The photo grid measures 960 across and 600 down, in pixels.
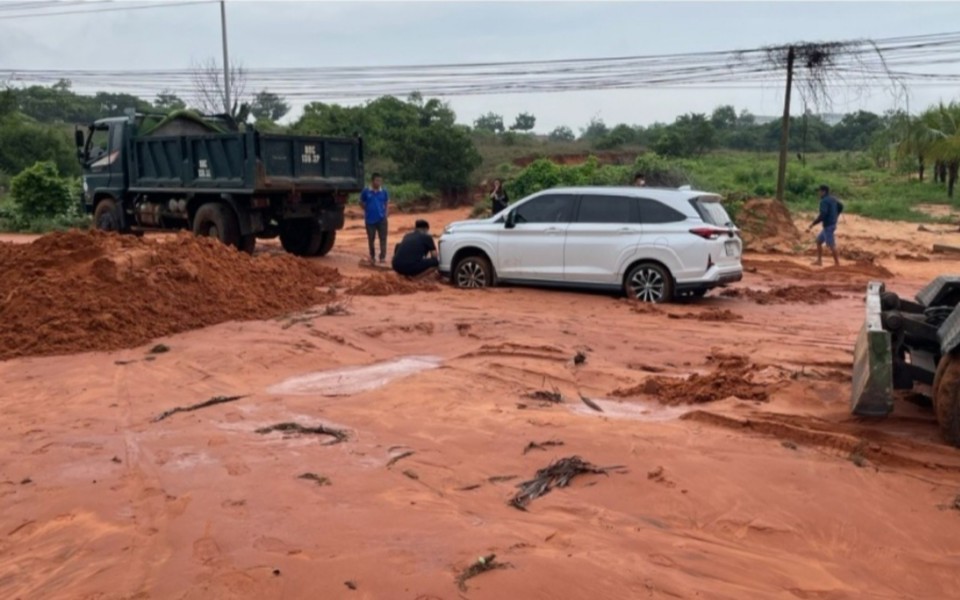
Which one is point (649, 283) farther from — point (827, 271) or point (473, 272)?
point (827, 271)

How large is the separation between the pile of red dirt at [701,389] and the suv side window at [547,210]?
5.57m

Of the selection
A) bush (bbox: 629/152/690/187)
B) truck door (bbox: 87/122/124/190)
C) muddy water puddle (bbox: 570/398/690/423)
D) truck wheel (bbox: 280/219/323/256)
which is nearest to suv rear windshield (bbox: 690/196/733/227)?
muddy water puddle (bbox: 570/398/690/423)

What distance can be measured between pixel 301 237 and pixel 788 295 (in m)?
9.80

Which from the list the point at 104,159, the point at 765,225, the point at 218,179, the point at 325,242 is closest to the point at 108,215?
the point at 104,159

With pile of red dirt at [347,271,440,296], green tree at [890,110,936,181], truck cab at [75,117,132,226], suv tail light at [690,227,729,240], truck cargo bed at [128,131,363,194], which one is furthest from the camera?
green tree at [890,110,936,181]

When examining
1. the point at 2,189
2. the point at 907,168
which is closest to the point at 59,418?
the point at 2,189

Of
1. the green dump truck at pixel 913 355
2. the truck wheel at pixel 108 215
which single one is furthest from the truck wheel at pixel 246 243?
the green dump truck at pixel 913 355

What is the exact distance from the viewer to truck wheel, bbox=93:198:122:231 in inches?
729

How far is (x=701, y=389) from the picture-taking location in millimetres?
7355

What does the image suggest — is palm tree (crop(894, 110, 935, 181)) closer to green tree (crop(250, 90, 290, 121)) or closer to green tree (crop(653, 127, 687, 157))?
green tree (crop(653, 127, 687, 157))

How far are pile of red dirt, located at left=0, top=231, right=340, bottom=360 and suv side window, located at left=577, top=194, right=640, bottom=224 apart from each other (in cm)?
404

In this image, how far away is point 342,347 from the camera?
31.3 ft

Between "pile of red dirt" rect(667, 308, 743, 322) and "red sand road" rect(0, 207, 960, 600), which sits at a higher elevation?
"pile of red dirt" rect(667, 308, 743, 322)

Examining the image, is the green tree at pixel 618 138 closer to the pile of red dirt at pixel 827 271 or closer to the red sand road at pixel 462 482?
the pile of red dirt at pixel 827 271
